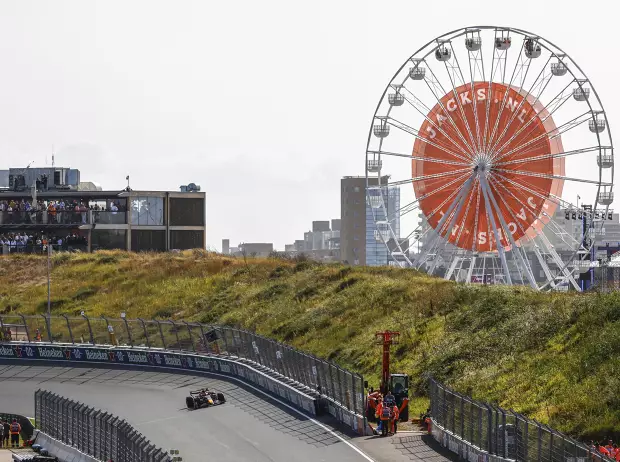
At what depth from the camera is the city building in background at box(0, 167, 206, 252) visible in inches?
4387

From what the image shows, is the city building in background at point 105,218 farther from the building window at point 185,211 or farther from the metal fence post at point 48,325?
the metal fence post at point 48,325

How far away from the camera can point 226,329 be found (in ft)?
195

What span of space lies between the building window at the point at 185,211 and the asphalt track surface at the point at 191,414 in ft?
162

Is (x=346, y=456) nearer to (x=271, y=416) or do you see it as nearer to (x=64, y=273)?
(x=271, y=416)

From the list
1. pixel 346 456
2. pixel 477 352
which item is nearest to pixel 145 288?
pixel 477 352

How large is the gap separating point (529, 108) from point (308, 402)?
30738 mm

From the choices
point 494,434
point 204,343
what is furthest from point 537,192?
point 494,434

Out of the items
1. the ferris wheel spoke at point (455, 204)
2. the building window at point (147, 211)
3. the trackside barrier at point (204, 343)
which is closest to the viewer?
the trackside barrier at point (204, 343)

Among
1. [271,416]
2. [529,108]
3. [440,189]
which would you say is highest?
[529,108]

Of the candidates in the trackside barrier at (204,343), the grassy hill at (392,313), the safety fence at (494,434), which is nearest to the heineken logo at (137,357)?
the trackside barrier at (204,343)

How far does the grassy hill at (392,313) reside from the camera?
44719mm

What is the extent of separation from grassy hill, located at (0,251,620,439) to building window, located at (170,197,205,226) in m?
10.2

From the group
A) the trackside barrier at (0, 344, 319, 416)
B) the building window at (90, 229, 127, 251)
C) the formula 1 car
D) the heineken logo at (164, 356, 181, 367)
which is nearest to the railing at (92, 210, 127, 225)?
the building window at (90, 229, 127, 251)

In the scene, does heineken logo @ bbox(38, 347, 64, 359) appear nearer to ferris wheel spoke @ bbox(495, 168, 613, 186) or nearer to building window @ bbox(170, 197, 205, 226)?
ferris wheel spoke @ bbox(495, 168, 613, 186)
